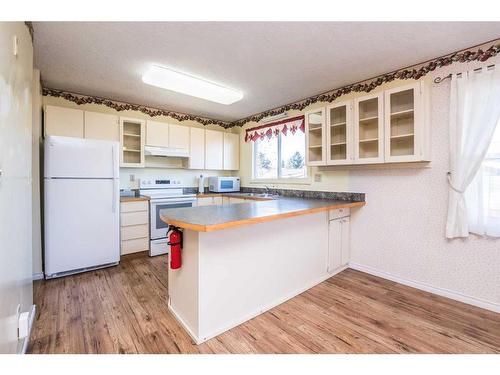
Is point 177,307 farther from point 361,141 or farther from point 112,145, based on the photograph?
point 361,141

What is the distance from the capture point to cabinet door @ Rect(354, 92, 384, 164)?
274 centimetres

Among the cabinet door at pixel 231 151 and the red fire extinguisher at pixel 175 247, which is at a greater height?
the cabinet door at pixel 231 151

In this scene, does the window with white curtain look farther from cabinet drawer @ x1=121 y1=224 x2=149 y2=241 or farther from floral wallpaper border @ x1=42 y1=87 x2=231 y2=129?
floral wallpaper border @ x1=42 y1=87 x2=231 y2=129

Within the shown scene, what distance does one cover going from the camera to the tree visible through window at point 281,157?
3.92 metres

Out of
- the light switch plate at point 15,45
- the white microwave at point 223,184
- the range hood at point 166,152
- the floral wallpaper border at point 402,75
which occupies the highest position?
the floral wallpaper border at point 402,75

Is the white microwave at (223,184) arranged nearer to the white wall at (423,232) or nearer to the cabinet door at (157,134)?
the cabinet door at (157,134)

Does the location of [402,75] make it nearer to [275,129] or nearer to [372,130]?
[372,130]

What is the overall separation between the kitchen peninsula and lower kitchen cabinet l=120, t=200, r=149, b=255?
63.5 inches

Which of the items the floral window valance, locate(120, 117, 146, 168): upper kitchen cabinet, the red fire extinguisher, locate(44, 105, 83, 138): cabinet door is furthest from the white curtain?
locate(44, 105, 83, 138): cabinet door

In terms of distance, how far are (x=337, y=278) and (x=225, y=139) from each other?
3204 millimetres

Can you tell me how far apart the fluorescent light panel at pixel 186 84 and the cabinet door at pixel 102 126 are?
1.26 metres

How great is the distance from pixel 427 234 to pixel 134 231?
3.65m

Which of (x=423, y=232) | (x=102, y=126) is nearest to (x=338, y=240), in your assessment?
(x=423, y=232)

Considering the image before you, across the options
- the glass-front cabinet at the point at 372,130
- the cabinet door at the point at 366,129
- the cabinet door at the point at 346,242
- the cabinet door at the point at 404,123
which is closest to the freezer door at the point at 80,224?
the glass-front cabinet at the point at 372,130
